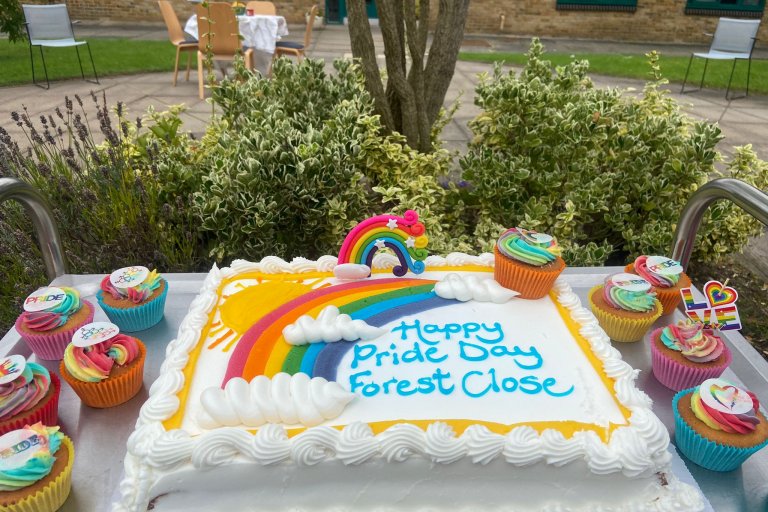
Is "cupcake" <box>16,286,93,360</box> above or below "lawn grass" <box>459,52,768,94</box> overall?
below

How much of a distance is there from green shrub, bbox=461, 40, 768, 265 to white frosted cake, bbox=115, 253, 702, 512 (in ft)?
5.31

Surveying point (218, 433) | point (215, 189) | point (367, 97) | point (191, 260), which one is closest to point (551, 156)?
point (367, 97)

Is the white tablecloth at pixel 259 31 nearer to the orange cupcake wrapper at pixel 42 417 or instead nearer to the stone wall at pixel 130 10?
the stone wall at pixel 130 10

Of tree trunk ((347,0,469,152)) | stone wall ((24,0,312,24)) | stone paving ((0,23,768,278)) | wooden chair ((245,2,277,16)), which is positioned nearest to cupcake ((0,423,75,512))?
tree trunk ((347,0,469,152))

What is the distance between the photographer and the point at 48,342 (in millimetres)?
2061

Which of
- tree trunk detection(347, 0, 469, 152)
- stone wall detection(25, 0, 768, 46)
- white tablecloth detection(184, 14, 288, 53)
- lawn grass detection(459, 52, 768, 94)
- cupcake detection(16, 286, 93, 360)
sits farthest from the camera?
stone wall detection(25, 0, 768, 46)

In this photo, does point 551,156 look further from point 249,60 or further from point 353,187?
point 249,60

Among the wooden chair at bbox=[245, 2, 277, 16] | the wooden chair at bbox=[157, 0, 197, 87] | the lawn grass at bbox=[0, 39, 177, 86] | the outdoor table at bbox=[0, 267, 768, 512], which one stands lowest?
the outdoor table at bbox=[0, 267, 768, 512]

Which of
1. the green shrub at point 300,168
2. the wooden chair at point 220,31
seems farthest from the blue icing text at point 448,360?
the wooden chair at point 220,31

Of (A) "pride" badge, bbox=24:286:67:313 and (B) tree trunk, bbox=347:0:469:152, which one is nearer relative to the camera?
(A) "pride" badge, bbox=24:286:67:313

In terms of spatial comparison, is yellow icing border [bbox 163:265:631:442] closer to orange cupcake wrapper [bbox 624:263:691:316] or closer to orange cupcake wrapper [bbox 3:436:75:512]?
orange cupcake wrapper [bbox 3:436:75:512]

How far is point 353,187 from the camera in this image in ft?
11.1

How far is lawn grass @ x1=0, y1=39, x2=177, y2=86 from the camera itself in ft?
27.3

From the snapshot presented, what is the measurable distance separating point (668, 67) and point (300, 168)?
9.81 m
